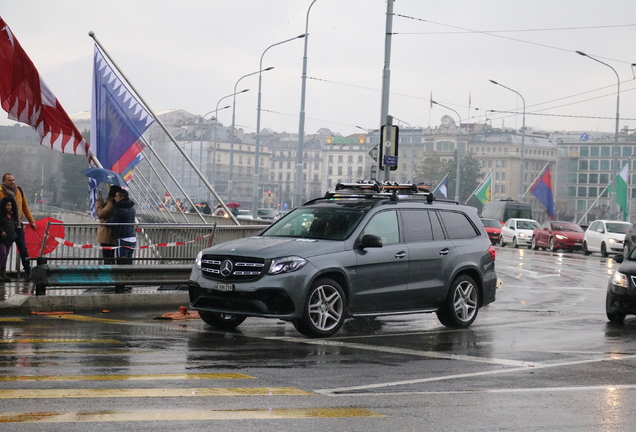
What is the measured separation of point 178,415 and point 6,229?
428 inches

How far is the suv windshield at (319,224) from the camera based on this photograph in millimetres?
12758

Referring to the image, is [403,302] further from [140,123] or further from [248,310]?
[140,123]

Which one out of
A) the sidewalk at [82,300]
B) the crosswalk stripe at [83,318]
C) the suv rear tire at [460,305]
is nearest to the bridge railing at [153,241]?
the sidewalk at [82,300]

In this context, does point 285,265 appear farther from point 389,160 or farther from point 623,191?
point 623,191

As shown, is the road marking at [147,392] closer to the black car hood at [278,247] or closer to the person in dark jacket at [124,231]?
the black car hood at [278,247]

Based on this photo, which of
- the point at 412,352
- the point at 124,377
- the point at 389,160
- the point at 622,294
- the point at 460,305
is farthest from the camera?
the point at 389,160

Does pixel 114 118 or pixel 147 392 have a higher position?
pixel 114 118

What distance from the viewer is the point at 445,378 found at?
9062mm

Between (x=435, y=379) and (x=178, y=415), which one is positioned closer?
(x=178, y=415)

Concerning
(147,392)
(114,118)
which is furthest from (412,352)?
(114,118)

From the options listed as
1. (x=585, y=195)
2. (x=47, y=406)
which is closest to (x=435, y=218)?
(x=47, y=406)

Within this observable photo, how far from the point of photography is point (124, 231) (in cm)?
1620

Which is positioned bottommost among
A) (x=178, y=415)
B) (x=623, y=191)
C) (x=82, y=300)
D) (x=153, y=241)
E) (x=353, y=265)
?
(x=82, y=300)

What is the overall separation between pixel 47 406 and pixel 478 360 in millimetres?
4879
